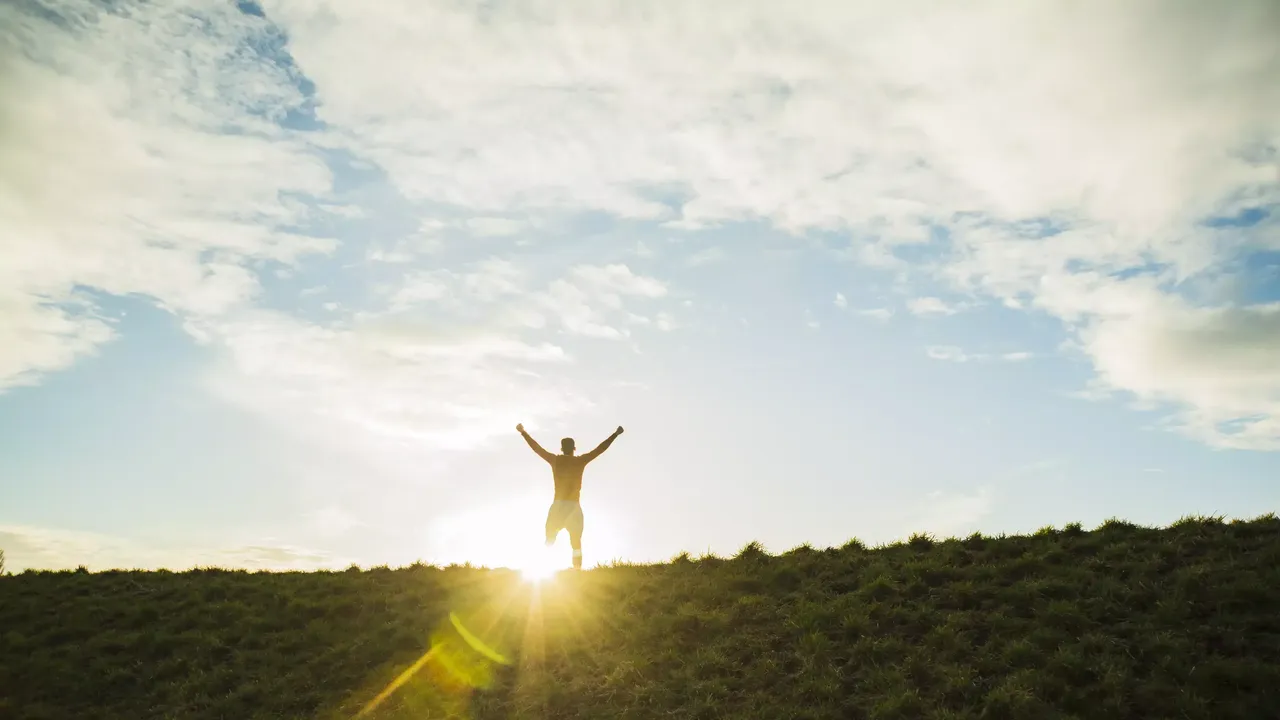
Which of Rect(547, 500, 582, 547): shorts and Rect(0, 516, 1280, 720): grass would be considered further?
Rect(547, 500, 582, 547): shorts

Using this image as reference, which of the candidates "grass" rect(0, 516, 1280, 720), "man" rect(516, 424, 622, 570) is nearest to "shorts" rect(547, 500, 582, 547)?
"man" rect(516, 424, 622, 570)

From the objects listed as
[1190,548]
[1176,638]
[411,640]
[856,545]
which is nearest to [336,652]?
[411,640]

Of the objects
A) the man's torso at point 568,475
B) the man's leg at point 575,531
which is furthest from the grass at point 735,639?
the man's torso at point 568,475

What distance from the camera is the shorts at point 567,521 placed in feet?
63.0

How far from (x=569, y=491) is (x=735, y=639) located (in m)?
6.55

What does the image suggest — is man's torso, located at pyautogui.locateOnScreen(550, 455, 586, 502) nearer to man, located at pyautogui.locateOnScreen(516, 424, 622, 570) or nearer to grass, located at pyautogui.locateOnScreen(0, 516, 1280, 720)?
man, located at pyautogui.locateOnScreen(516, 424, 622, 570)

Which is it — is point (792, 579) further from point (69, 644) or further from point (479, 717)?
point (69, 644)

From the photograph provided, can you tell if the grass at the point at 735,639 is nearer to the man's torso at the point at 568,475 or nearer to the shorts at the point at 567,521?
the shorts at the point at 567,521

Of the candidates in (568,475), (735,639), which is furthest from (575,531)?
(735,639)

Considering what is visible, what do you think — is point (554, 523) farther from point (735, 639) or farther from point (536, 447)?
point (735, 639)

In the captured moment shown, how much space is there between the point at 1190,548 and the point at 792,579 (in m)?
7.06

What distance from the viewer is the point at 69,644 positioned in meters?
17.7

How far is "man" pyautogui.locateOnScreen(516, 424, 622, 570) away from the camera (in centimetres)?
1919

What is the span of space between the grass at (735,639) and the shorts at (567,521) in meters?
1.18
